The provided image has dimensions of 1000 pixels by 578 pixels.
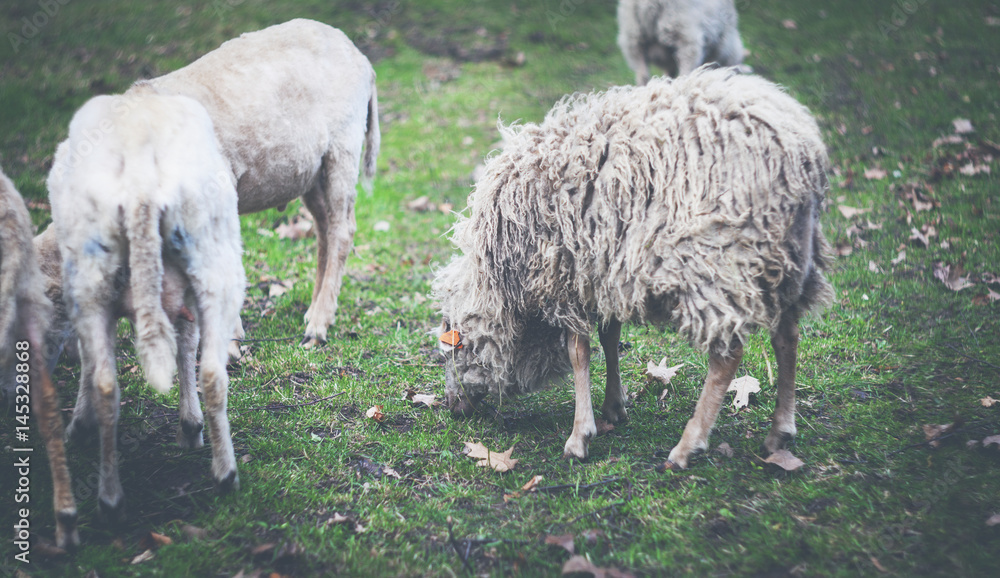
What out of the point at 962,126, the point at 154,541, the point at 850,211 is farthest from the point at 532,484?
the point at 962,126

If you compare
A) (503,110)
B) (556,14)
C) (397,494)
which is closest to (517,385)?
(397,494)

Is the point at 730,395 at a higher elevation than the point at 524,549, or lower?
lower

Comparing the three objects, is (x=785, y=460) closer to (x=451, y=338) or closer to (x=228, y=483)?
(x=451, y=338)

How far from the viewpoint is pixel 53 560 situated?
250cm

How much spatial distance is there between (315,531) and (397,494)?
1.39 feet

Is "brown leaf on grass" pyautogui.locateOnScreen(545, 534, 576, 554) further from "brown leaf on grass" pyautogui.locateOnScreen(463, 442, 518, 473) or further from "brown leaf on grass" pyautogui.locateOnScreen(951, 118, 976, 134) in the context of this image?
"brown leaf on grass" pyautogui.locateOnScreen(951, 118, 976, 134)

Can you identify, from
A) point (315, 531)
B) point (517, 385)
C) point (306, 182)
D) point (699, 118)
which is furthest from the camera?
point (306, 182)

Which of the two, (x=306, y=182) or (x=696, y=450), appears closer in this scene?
(x=696, y=450)

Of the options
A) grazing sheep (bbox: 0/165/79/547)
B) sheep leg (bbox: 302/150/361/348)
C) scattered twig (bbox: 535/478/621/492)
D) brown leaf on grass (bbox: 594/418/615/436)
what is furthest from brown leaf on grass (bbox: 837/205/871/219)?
grazing sheep (bbox: 0/165/79/547)

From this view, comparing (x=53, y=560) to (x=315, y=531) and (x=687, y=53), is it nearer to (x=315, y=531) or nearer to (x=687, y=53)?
(x=315, y=531)

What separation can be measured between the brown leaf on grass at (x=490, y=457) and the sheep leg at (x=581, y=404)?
12.0 inches

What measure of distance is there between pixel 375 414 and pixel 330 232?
1.68 metres

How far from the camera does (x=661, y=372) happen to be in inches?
154

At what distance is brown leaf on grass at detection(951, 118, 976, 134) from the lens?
6.84 meters
